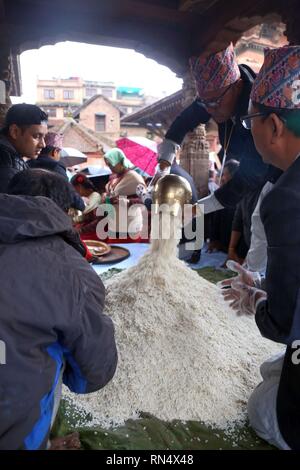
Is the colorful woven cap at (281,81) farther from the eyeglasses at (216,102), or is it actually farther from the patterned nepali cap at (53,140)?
the patterned nepali cap at (53,140)

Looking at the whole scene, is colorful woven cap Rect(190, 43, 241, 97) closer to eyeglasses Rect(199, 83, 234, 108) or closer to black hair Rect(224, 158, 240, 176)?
eyeglasses Rect(199, 83, 234, 108)

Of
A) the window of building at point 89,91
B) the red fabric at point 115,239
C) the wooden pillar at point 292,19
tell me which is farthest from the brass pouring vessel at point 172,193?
the window of building at point 89,91

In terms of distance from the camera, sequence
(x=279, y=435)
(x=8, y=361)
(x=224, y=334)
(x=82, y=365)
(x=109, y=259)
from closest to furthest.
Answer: (x=8, y=361), (x=82, y=365), (x=279, y=435), (x=224, y=334), (x=109, y=259)

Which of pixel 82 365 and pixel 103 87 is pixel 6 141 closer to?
pixel 82 365

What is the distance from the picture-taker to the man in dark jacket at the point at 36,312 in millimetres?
927

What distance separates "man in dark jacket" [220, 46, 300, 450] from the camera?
1030 mm

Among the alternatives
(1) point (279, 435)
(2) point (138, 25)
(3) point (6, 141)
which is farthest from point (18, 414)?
(2) point (138, 25)

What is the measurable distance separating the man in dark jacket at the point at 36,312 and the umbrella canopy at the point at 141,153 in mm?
6481

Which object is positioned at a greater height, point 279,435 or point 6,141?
point 6,141

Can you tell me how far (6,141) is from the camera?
236cm

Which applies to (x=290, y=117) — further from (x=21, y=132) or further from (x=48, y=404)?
(x=21, y=132)

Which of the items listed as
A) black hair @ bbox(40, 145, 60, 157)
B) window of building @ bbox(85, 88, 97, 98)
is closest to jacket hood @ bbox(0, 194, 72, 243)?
black hair @ bbox(40, 145, 60, 157)

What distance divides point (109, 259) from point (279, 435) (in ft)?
8.86

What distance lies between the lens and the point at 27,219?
959mm
